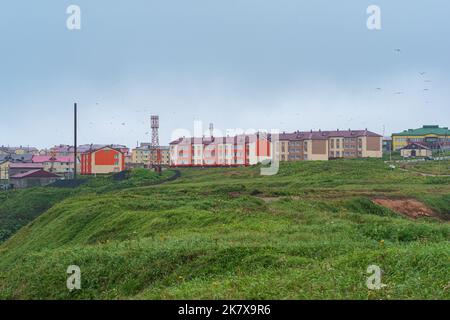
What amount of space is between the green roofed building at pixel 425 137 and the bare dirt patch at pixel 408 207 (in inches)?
2973

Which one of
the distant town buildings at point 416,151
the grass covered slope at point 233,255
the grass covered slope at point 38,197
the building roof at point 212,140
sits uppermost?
the building roof at point 212,140

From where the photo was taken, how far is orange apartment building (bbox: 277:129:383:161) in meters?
92.2

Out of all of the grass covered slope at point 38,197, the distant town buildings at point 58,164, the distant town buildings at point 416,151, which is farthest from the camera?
the distant town buildings at point 416,151

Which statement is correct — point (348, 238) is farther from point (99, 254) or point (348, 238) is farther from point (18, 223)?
point (18, 223)

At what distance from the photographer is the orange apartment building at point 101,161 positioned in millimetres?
79688


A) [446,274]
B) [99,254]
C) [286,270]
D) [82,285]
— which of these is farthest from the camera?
[99,254]

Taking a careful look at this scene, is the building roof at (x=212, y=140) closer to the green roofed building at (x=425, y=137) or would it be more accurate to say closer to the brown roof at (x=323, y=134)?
the brown roof at (x=323, y=134)

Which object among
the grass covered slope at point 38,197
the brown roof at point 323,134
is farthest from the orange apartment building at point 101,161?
the brown roof at point 323,134

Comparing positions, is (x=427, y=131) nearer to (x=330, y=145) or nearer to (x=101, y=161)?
(x=330, y=145)

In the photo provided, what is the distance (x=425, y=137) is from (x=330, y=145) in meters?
24.1
